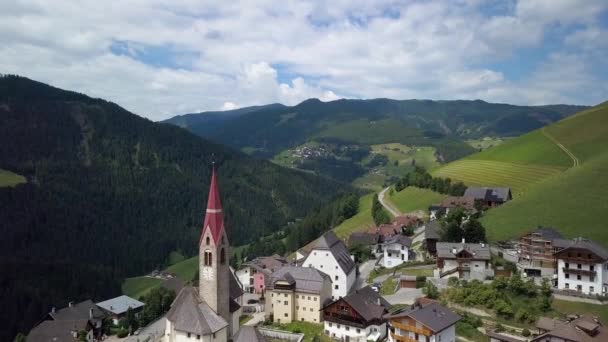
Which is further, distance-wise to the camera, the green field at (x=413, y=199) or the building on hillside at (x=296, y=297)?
the green field at (x=413, y=199)

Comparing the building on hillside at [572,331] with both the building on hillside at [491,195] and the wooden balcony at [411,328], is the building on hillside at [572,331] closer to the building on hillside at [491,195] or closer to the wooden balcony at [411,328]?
the wooden balcony at [411,328]

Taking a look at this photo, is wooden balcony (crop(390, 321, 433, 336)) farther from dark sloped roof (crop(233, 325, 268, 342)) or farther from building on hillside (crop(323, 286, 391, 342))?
dark sloped roof (crop(233, 325, 268, 342))

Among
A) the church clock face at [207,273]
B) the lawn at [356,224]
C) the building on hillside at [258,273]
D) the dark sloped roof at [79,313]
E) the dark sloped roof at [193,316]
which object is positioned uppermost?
the church clock face at [207,273]

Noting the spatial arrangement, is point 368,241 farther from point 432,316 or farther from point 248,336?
point 248,336

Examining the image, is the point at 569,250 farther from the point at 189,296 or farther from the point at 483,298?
the point at 189,296

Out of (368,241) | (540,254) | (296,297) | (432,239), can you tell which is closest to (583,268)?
(540,254)

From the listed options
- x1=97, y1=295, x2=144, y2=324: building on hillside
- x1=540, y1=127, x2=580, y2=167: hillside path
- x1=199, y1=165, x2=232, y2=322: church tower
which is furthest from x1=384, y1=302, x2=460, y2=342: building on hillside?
x1=540, y1=127, x2=580, y2=167: hillside path

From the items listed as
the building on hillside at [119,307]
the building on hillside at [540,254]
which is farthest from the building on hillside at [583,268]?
the building on hillside at [119,307]
